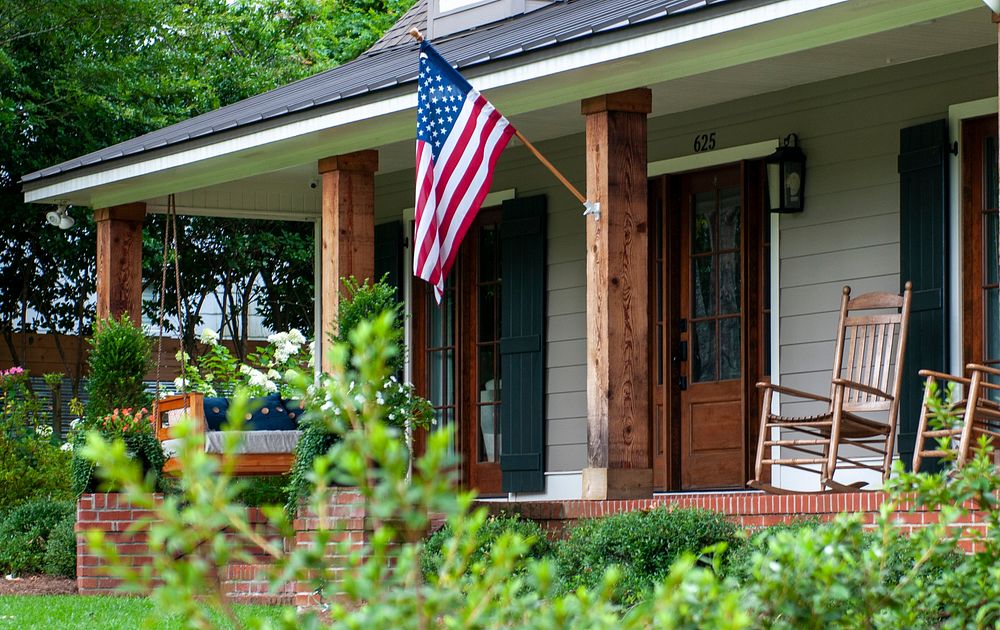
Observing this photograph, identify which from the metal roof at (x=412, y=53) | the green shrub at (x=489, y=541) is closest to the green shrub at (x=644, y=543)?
the green shrub at (x=489, y=541)

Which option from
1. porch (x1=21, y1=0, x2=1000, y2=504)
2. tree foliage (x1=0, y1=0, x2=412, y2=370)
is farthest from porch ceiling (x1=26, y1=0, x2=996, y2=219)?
tree foliage (x1=0, y1=0, x2=412, y2=370)

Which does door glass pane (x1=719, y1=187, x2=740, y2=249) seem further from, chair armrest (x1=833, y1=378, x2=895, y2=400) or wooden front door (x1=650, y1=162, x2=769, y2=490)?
chair armrest (x1=833, y1=378, x2=895, y2=400)

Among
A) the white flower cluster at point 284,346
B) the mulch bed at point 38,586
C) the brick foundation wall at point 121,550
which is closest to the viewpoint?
the brick foundation wall at point 121,550

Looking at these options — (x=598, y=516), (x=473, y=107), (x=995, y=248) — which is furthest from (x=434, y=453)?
(x=995, y=248)

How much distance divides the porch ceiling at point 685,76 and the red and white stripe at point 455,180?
40cm

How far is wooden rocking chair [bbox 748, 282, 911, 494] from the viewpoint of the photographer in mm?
6922

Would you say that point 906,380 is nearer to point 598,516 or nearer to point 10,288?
point 598,516

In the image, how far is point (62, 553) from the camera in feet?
28.0

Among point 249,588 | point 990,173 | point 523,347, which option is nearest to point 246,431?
point 249,588

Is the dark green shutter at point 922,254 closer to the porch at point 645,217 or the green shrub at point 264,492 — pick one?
the porch at point 645,217

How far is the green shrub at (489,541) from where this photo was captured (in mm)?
6391

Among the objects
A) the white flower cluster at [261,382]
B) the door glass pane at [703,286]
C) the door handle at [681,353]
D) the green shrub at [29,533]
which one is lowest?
the green shrub at [29,533]

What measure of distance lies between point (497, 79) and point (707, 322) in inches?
85.4

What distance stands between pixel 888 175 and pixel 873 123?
0.99 ft
